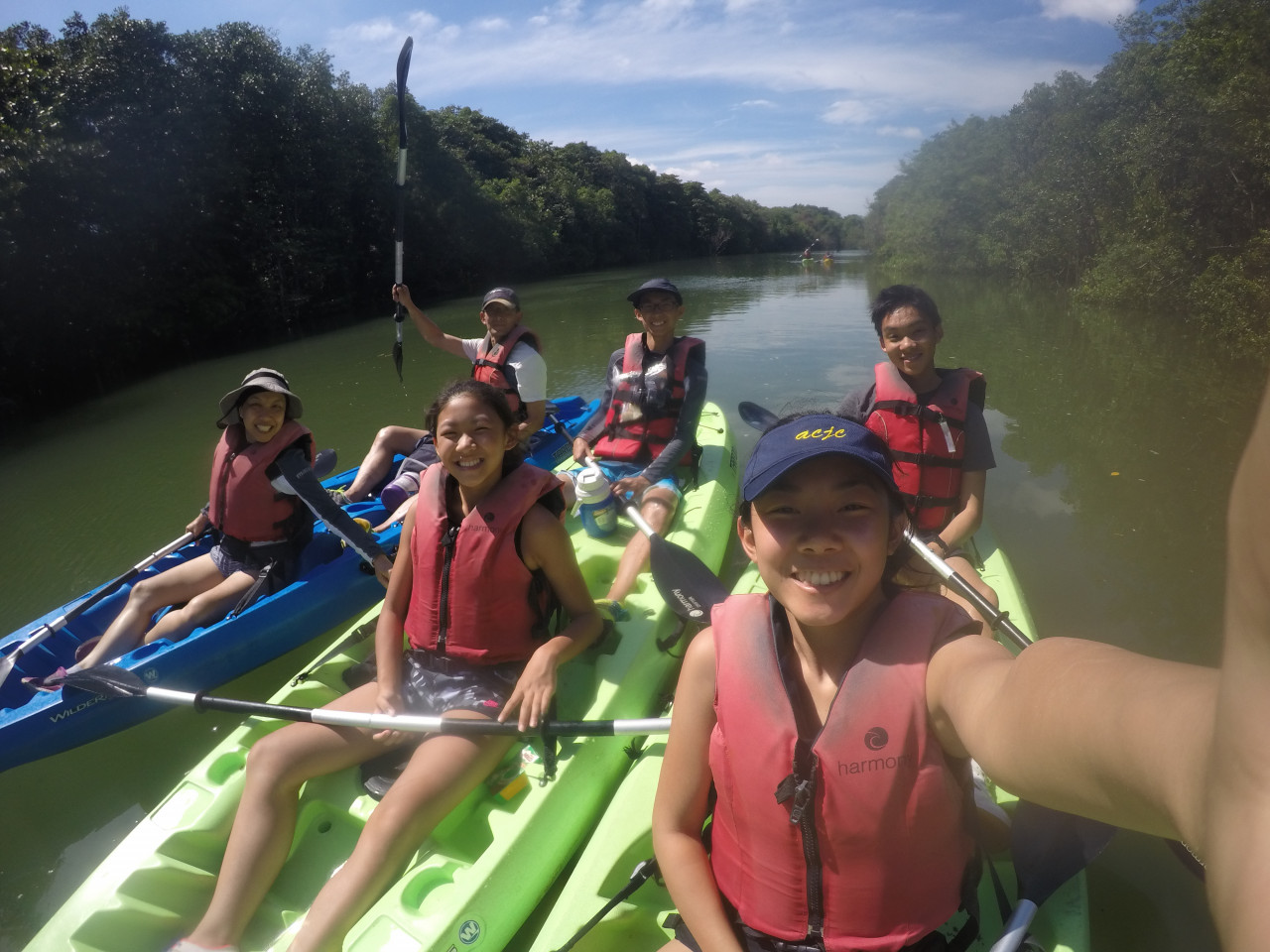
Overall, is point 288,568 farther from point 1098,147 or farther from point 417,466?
point 1098,147

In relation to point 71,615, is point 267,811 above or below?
below

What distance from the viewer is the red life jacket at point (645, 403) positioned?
4383 mm

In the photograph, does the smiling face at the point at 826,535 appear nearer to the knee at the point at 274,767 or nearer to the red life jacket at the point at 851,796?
the red life jacket at the point at 851,796

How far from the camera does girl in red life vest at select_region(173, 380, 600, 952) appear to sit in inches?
82.4

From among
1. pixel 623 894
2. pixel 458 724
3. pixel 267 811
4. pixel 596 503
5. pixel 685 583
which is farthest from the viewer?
pixel 596 503

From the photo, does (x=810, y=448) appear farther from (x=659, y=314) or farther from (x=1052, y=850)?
(x=659, y=314)

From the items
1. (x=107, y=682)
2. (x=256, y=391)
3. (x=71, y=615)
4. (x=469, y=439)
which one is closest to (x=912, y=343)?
(x=469, y=439)

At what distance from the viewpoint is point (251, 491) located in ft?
12.0

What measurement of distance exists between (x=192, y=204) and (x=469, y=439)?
17.2 meters

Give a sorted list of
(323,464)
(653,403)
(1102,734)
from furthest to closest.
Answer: (653,403)
(323,464)
(1102,734)

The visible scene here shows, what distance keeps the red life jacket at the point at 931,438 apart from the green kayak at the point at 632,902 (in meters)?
1.50

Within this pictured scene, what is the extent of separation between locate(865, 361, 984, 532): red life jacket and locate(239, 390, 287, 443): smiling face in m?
2.95

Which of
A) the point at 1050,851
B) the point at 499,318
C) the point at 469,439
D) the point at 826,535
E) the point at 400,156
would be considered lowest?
the point at 1050,851

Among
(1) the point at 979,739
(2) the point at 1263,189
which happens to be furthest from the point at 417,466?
(2) the point at 1263,189
